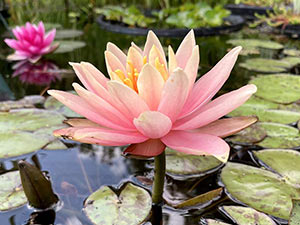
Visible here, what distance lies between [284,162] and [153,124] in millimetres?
520

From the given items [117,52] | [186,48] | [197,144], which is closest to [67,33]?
[117,52]

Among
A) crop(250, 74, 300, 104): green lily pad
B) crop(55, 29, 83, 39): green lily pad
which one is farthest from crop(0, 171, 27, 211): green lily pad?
crop(55, 29, 83, 39): green lily pad

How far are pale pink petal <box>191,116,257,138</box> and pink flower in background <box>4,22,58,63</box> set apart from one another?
5.29ft

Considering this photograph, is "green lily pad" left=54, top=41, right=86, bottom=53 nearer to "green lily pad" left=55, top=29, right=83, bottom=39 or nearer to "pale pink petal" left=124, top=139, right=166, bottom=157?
"green lily pad" left=55, top=29, right=83, bottom=39

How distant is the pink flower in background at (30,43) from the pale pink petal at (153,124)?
1.60 metres

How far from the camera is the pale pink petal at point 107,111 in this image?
608 millimetres

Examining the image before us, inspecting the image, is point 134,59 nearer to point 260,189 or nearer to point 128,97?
point 128,97

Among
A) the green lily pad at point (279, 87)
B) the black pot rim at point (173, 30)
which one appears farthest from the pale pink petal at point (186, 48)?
the black pot rim at point (173, 30)

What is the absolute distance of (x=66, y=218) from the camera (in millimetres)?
702

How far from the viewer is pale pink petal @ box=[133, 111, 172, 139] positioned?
1.80 feet

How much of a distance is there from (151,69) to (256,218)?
0.40m

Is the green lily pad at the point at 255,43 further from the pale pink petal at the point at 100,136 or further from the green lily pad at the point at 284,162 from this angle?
the pale pink petal at the point at 100,136

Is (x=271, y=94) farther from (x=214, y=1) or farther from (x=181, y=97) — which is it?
(x=214, y=1)

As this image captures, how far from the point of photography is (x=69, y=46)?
239 cm
